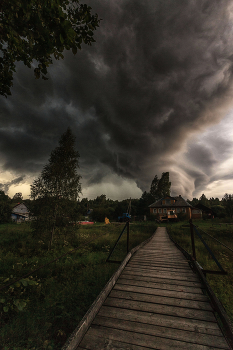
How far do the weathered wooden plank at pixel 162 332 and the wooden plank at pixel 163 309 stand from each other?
1.36ft

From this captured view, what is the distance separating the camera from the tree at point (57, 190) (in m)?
11.1

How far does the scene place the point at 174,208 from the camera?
38.4 m

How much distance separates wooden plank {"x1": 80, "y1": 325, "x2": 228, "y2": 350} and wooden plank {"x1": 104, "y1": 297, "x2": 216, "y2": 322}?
0.65m

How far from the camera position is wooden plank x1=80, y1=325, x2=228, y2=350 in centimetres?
221

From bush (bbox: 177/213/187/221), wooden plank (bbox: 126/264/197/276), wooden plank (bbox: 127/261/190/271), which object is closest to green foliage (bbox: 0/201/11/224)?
wooden plank (bbox: 127/261/190/271)

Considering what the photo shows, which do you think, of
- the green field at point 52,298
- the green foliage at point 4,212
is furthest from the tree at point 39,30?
the green foliage at point 4,212

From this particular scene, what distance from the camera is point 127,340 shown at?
2.34 metres

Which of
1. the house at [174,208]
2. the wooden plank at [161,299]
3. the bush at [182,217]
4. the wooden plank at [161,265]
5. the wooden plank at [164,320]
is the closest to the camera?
the wooden plank at [164,320]

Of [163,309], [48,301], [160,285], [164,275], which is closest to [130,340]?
[163,309]

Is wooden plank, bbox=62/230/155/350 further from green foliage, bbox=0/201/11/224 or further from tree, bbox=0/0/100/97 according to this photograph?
green foliage, bbox=0/201/11/224

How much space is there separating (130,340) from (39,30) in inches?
221

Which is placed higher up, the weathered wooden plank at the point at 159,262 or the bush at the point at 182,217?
the bush at the point at 182,217

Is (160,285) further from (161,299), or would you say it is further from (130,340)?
(130,340)

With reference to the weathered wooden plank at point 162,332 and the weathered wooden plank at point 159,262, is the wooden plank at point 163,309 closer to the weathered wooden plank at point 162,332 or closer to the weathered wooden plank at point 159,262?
the weathered wooden plank at point 162,332
